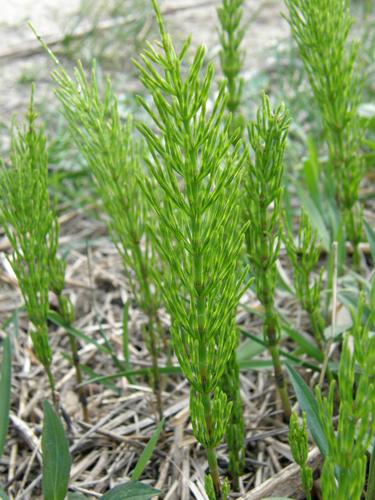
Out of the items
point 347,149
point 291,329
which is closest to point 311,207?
point 347,149

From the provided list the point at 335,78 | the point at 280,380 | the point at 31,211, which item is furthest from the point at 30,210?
the point at 335,78

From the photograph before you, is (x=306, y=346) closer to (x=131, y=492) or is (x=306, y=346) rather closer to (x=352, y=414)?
(x=131, y=492)

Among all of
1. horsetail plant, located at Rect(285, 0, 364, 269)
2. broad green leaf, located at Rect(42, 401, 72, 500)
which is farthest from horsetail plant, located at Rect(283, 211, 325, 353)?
broad green leaf, located at Rect(42, 401, 72, 500)

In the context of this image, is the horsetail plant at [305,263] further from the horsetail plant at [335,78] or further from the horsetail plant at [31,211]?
the horsetail plant at [31,211]

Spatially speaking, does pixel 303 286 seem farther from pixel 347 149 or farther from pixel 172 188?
pixel 172 188

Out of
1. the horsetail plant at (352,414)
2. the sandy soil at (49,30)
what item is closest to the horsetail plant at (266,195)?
the horsetail plant at (352,414)

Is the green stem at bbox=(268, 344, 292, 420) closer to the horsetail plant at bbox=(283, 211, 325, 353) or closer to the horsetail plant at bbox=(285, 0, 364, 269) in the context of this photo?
the horsetail plant at bbox=(283, 211, 325, 353)
